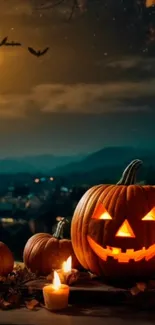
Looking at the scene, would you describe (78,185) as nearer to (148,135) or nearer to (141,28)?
(148,135)

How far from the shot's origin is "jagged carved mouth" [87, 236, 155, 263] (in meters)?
1.50

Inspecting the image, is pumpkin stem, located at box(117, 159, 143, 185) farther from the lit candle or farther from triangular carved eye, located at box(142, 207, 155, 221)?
the lit candle

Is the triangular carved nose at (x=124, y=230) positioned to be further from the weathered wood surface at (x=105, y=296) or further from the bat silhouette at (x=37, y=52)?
the bat silhouette at (x=37, y=52)

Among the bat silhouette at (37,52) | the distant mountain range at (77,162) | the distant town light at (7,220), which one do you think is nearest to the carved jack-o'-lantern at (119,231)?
the distant mountain range at (77,162)

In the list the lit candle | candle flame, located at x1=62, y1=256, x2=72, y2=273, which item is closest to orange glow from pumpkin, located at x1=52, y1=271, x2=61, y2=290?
the lit candle

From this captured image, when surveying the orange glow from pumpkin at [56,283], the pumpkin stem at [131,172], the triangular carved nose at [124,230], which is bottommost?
the orange glow from pumpkin at [56,283]

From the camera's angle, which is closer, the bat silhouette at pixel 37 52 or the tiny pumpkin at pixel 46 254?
the tiny pumpkin at pixel 46 254

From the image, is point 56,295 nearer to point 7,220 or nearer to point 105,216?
point 105,216

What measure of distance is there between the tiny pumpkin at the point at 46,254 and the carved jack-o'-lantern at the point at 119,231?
0.11 meters

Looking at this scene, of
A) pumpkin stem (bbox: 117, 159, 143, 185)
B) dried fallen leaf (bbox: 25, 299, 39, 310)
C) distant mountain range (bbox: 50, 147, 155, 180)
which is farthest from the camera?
distant mountain range (bbox: 50, 147, 155, 180)

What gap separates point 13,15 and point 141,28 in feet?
1.60

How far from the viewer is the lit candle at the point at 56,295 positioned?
4.48 feet

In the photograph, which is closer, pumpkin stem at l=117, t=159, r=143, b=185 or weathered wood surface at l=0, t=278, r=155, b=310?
weathered wood surface at l=0, t=278, r=155, b=310

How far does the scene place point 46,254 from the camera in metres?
1.64
